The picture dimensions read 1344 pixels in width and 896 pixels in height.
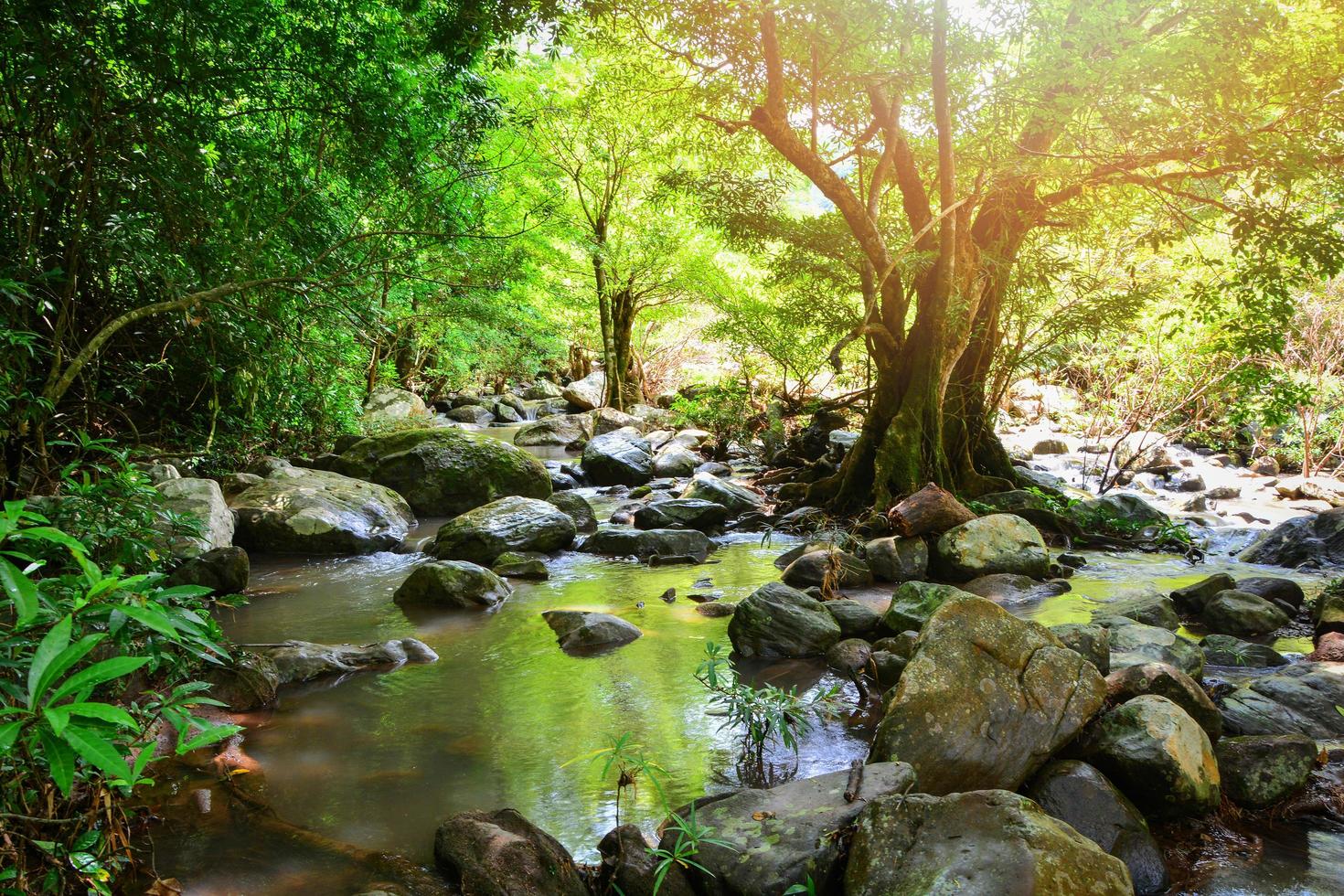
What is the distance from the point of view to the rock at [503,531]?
808 centimetres

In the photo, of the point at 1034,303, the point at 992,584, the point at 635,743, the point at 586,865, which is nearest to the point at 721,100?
the point at 1034,303

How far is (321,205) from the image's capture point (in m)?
6.61

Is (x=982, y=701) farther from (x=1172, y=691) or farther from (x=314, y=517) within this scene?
(x=314, y=517)

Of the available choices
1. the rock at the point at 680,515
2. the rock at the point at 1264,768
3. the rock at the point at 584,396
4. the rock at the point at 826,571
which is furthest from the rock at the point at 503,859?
the rock at the point at 584,396

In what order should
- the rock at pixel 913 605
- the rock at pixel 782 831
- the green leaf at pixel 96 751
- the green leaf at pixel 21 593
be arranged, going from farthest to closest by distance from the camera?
the rock at pixel 913 605 < the rock at pixel 782 831 < the green leaf at pixel 21 593 < the green leaf at pixel 96 751

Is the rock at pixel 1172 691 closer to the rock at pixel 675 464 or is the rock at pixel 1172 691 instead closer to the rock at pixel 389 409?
the rock at pixel 675 464

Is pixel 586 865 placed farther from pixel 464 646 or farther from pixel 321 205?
pixel 321 205

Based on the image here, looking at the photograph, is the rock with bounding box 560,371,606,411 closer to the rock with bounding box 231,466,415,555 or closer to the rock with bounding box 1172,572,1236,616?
the rock with bounding box 231,466,415,555

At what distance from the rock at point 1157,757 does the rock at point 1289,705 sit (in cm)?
84

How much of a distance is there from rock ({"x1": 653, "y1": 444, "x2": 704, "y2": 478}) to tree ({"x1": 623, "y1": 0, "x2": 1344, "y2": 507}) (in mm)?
3566

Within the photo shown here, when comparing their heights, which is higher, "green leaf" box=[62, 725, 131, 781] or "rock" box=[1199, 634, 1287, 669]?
"green leaf" box=[62, 725, 131, 781]

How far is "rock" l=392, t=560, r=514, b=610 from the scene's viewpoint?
654cm

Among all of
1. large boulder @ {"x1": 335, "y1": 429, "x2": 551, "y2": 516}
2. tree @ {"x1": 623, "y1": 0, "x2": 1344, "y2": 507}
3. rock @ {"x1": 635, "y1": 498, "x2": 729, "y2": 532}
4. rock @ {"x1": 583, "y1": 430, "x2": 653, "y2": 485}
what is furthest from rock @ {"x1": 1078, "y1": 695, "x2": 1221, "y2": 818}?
rock @ {"x1": 583, "y1": 430, "x2": 653, "y2": 485}

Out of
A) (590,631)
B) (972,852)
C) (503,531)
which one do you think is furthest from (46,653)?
(503,531)
